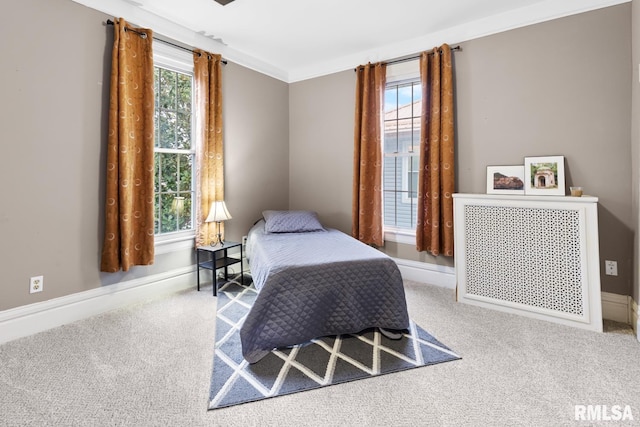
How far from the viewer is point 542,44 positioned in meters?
2.68

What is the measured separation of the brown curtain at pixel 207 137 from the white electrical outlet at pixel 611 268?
351cm

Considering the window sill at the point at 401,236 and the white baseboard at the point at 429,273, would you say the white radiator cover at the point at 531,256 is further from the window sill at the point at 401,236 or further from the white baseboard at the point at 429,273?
the window sill at the point at 401,236

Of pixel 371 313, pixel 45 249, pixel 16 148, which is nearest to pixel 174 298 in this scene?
pixel 45 249

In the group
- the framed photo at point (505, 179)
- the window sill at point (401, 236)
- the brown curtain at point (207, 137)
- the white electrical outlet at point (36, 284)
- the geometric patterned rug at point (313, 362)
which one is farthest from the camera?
the window sill at point (401, 236)

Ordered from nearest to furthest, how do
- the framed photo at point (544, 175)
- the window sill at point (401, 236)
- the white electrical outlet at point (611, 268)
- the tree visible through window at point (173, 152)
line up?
the white electrical outlet at point (611, 268) < the framed photo at point (544, 175) < the tree visible through window at point (173, 152) < the window sill at point (401, 236)

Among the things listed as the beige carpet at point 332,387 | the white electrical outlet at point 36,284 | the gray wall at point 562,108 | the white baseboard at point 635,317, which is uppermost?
the gray wall at point 562,108

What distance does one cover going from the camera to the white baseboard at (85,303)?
2.14 meters

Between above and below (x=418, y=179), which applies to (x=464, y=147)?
above

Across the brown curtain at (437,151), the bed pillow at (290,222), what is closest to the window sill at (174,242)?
the bed pillow at (290,222)

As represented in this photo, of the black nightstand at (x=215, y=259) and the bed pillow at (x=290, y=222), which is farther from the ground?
the bed pillow at (x=290, y=222)

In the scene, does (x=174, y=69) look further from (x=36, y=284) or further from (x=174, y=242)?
(x=36, y=284)

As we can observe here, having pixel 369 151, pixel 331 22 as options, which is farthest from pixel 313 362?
pixel 331 22

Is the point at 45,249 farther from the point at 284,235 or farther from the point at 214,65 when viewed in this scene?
the point at 214,65

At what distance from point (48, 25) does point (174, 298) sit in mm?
2318
